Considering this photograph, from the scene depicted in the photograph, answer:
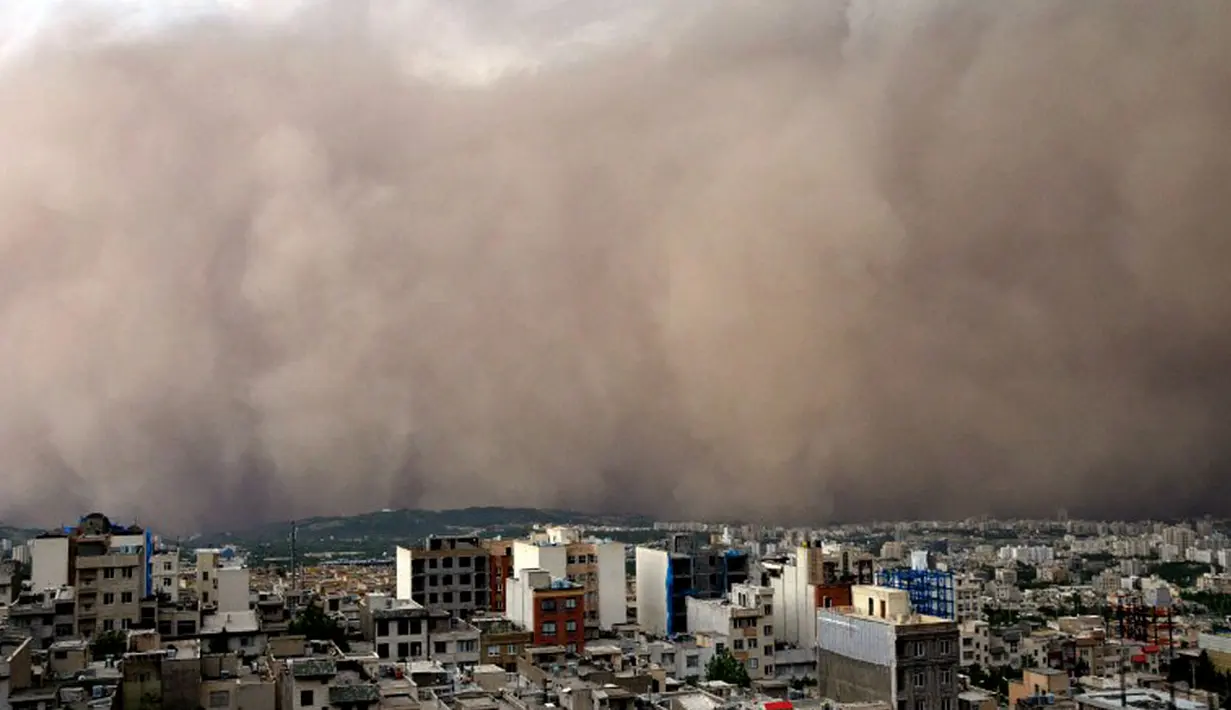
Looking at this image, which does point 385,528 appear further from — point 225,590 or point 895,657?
point 895,657

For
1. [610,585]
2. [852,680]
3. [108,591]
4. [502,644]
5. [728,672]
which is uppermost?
[108,591]

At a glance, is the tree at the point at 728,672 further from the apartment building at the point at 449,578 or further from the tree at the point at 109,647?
the tree at the point at 109,647

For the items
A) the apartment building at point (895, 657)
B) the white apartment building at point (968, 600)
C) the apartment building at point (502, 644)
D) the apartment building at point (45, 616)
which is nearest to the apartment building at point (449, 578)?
the apartment building at point (502, 644)

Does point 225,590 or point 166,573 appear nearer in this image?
point 225,590

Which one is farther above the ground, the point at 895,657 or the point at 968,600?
the point at 895,657

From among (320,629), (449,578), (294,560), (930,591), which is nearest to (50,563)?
(320,629)
